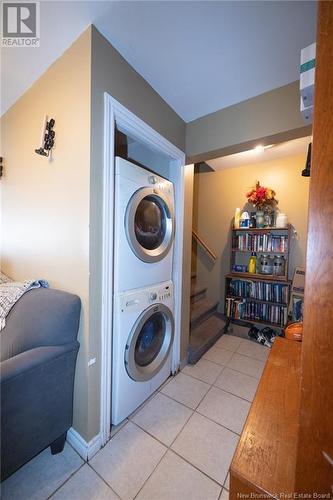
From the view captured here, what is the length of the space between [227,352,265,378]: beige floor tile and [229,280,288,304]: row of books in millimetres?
861

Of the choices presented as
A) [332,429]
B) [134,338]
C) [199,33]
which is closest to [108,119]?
[199,33]

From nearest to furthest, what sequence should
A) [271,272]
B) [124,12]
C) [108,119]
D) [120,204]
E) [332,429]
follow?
[332,429], [124,12], [108,119], [120,204], [271,272]

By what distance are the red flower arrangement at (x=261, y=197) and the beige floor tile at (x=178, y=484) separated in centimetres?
278

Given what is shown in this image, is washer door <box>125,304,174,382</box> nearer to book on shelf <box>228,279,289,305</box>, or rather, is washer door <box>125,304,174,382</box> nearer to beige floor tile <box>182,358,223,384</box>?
beige floor tile <box>182,358,223,384</box>

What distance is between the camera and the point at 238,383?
1853 mm

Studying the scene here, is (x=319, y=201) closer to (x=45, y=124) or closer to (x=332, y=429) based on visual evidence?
(x=332, y=429)

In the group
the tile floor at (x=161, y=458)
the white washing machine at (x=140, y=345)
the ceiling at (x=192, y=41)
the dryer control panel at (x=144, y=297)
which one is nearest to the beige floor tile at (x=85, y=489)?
the tile floor at (x=161, y=458)

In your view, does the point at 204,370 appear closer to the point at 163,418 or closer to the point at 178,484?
the point at 163,418

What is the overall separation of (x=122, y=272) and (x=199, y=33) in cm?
145

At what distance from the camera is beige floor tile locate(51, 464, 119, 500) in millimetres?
987

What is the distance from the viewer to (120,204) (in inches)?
49.3

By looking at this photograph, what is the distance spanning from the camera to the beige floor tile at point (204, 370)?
1.91m

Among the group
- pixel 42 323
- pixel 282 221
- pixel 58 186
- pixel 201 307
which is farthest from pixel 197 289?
pixel 58 186

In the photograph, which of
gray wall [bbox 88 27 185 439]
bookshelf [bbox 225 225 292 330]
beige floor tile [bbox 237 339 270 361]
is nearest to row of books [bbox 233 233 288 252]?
bookshelf [bbox 225 225 292 330]
